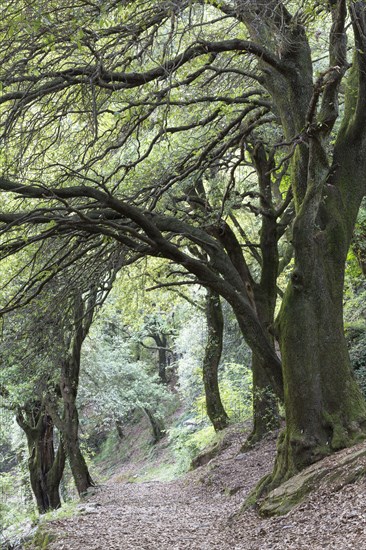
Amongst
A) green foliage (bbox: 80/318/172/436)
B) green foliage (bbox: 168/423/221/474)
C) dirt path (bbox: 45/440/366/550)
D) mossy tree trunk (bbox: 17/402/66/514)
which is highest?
green foliage (bbox: 80/318/172/436)

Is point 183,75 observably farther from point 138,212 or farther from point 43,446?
point 43,446

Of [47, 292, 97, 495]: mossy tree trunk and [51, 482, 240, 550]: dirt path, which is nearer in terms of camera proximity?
[51, 482, 240, 550]: dirt path

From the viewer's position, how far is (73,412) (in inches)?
571

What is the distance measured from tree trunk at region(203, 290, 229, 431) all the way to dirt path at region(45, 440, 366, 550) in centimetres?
296

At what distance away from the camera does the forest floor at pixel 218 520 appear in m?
5.36

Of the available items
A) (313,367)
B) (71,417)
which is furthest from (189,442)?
(313,367)

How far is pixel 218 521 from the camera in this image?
8477mm

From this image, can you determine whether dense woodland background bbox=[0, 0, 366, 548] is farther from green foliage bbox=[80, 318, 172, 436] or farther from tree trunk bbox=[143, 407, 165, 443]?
tree trunk bbox=[143, 407, 165, 443]

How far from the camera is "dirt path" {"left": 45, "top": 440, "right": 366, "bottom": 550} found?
5.33m

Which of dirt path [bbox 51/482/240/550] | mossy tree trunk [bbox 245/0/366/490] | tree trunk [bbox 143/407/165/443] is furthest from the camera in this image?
tree trunk [bbox 143/407/165/443]

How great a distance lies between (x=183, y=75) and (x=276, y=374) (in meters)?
5.07

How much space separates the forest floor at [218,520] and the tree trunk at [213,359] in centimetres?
262

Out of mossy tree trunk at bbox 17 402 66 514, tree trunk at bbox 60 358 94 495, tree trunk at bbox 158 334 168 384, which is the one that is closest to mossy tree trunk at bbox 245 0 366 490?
tree trunk at bbox 60 358 94 495

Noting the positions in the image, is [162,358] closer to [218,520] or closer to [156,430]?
[156,430]
